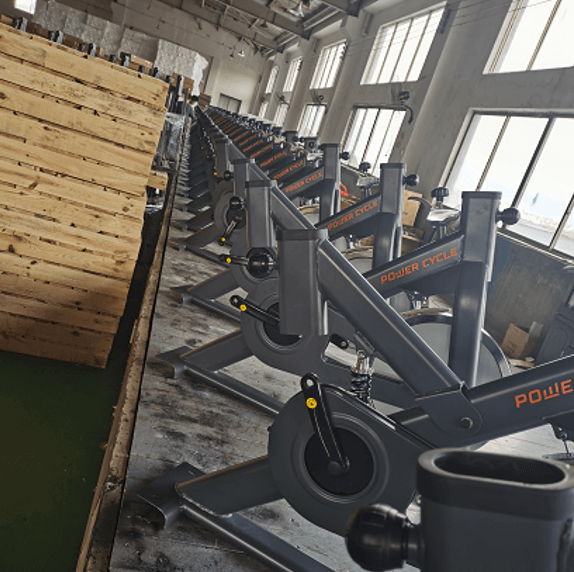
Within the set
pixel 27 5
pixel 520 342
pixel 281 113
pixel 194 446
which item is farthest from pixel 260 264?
pixel 281 113

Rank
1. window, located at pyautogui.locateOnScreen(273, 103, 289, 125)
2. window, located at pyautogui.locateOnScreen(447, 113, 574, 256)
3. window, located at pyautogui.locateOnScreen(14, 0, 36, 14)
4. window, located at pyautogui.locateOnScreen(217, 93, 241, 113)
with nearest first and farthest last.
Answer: window, located at pyautogui.locateOnScreen(447, 113, 574, 256) < window, located at pyautogui.locateOnScreen(14, 0, 36, 14) < window, located at pyautogui.locateOnScreen(273, 103, 289, 125) < window, located at pyautogui.locateOnScreen(217, 93, 241, 113)

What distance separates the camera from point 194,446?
190 cm

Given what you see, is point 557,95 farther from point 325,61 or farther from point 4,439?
point 325,61

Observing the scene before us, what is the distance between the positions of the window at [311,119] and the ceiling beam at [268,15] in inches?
139

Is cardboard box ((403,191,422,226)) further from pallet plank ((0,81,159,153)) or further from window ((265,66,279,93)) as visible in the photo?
window ((265,66,279,93))

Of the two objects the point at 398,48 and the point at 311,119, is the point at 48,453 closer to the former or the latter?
the point at 398,48

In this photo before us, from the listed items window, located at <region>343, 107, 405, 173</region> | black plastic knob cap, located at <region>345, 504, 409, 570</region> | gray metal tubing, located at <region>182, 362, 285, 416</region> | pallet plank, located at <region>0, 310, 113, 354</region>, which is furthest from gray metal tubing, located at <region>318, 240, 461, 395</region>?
window, located at <region>343, 107, 405, 173</region>

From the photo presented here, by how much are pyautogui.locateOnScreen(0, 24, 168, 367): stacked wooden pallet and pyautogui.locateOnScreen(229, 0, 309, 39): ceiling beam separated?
17.6 meters

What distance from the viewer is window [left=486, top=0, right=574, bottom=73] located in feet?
21.1

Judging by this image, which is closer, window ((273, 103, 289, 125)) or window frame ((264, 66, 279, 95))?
window ((273, 103, 289, 125))

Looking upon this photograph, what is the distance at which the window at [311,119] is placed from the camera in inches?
659

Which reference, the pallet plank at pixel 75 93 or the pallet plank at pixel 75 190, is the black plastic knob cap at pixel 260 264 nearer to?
the pallet plank at pixel 75 190

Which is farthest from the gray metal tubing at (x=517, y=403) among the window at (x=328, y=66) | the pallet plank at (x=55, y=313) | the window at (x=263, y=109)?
the window at (x=263, y=109)

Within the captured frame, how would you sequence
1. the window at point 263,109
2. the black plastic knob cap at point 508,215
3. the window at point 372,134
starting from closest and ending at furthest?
the black plastic knob cap at point 508,215, the window at point 372,134, the window at point 263,109
